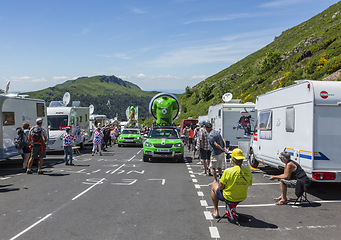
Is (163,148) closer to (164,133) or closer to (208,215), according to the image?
(164,133)

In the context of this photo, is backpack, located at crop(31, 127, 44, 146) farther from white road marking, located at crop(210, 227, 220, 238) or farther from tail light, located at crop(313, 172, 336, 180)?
tail light, located at crop(313, 172, 336, 180)

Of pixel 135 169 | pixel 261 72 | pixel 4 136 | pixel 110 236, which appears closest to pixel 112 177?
pixel 135 169

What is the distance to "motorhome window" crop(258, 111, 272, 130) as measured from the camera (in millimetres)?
11180

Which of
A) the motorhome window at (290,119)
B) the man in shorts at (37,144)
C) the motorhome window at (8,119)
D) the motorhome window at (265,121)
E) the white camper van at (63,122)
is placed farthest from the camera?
the white camper van at (63,122)

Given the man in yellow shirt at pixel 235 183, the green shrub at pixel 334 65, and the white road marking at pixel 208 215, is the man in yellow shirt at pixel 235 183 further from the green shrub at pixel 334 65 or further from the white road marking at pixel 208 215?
the green shrub at pixel 334 65

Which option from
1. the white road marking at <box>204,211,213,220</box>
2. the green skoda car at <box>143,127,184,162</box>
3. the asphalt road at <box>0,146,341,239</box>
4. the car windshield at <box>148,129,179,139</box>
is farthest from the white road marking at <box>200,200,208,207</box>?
the car windshield at <box>148,129,179,139</box>

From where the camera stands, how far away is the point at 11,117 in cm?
1356

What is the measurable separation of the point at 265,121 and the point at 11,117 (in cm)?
1076

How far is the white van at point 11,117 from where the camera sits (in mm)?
12777

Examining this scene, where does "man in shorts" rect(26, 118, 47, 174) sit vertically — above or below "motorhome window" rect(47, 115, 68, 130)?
below

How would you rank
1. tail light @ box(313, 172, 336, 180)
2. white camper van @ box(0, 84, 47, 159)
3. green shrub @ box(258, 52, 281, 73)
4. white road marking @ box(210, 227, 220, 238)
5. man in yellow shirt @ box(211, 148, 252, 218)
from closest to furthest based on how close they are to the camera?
white road marking @ box(210, 227, 220, 238)
man in yellow shirt @ box(211, 148, 252, 218)
tail light @ box(313, 172, 336, 180)
white camper van @ box(0, 84, 47, 159)
green shrub @ box(258, 52, 281, 73)

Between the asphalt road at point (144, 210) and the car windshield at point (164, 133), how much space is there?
19.4ft

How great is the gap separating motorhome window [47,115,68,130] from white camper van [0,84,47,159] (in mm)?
4956

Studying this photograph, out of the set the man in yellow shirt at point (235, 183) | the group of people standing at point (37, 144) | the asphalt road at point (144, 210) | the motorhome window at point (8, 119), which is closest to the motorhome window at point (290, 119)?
the asphalt road at point (144, 210)
